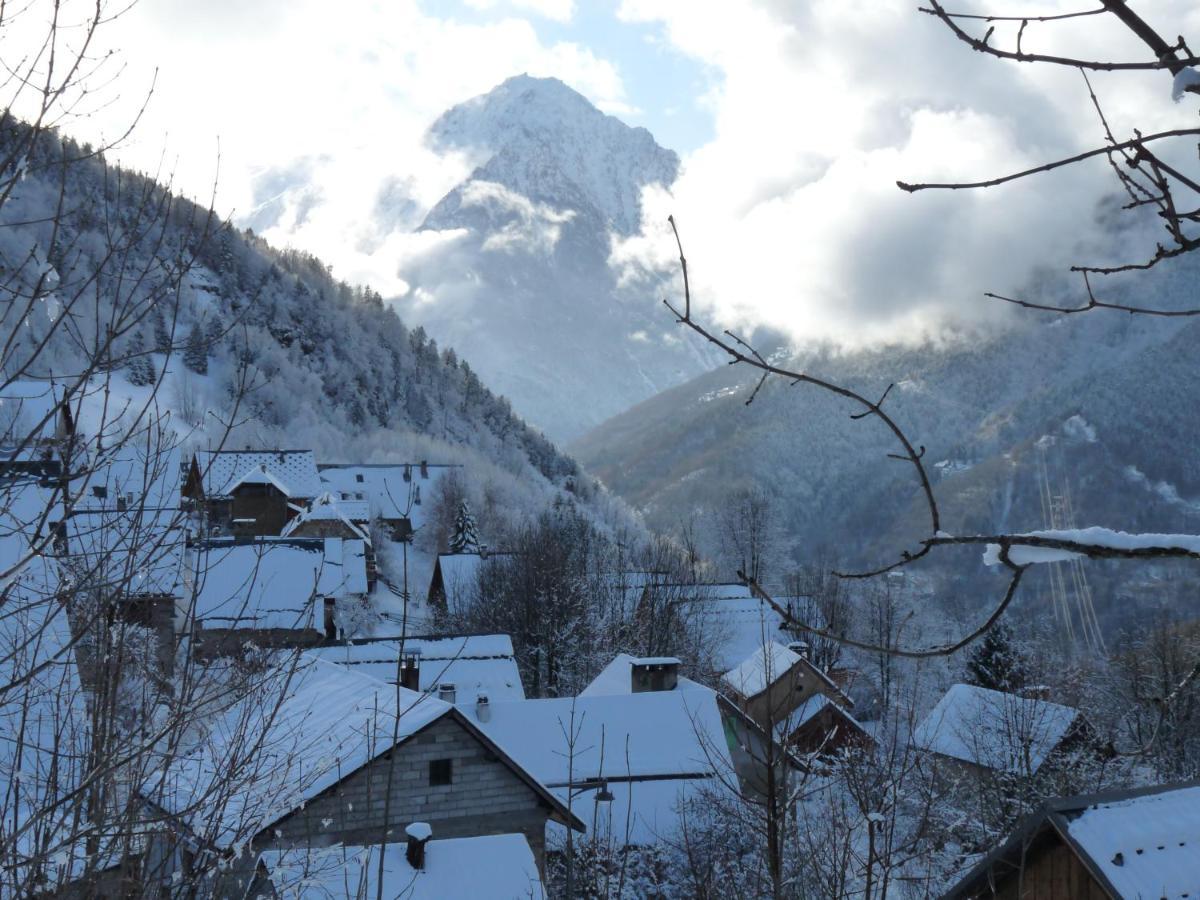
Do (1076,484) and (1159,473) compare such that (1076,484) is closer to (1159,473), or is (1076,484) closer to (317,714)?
(1159,473)

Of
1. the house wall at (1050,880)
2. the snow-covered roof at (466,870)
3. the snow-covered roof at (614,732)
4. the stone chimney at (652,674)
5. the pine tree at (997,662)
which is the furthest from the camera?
the pine tree at (997,662)

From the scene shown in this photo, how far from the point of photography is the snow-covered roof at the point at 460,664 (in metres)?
24.2

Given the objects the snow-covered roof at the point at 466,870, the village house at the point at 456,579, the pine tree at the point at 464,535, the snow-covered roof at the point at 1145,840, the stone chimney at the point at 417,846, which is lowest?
the snow-covered roof at the point at 466,870

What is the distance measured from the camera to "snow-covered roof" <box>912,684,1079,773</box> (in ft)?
55.8

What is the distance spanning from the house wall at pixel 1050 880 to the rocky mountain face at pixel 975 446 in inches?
2072

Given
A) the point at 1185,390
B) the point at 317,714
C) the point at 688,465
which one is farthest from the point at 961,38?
the point at 688,465

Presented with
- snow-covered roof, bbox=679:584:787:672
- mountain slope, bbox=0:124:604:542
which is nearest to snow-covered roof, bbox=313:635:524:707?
snow-covered roof, bbox=679:584:787:672

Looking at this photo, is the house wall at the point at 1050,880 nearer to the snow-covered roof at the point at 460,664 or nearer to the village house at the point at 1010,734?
the village house at the point at 1010,734

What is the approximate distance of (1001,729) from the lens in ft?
59.6

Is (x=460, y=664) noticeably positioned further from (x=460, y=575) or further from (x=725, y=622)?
(x=725, y=622)

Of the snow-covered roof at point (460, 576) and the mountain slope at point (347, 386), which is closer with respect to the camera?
the snow-covered roof at point (460, 576)

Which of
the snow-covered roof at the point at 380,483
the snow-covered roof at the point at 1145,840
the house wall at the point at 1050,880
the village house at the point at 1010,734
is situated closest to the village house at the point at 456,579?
the snow-covered roof at the point at 380,483

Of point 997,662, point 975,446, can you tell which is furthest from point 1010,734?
point 975,446

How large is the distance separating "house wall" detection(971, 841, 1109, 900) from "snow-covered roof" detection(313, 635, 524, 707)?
672 inches
